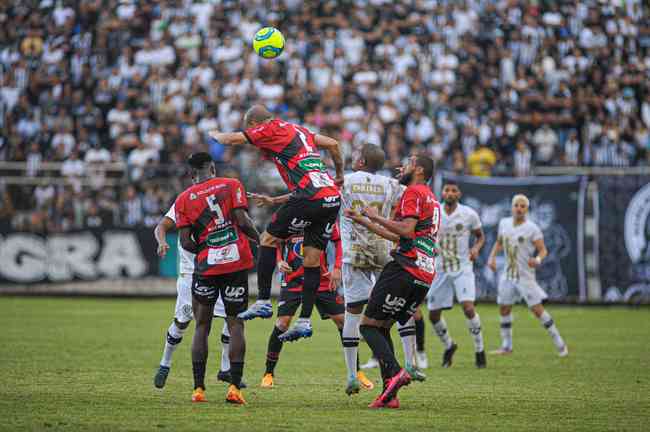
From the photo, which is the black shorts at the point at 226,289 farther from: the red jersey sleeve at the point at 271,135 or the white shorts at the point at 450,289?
the white shorts at the point at 450,289

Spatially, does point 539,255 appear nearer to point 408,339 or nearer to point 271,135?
point 408,339

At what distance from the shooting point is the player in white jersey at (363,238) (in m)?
11.9

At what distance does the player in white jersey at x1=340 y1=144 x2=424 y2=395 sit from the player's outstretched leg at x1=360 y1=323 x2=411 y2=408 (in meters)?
1.01

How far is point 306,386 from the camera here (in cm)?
1241

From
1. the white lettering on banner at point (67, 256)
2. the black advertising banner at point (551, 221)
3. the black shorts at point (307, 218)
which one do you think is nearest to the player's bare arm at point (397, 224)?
the black shorts at point (307, 218)

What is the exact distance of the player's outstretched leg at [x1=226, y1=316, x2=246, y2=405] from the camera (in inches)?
424

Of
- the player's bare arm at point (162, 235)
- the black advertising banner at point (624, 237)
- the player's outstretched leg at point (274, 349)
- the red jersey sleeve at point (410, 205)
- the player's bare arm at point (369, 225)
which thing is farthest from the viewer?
the black advertising banner at point (624, 237)

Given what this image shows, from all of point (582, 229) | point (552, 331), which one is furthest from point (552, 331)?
point (582, 229)

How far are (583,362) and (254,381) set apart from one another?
5.32m

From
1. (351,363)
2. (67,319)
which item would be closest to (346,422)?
(351,363)

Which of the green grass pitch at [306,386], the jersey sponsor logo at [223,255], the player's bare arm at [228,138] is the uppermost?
the player's bare arm at [228,138]

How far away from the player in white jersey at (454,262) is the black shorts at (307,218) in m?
4.66

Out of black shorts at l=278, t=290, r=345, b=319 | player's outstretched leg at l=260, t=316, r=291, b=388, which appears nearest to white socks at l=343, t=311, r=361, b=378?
player's outstretched leg at l=260, t=316, r=291, b=388

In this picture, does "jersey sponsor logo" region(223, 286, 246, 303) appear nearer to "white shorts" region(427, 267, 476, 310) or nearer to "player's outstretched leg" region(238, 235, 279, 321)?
"player's outstretched leg" region(238, 235, 279, 321)
